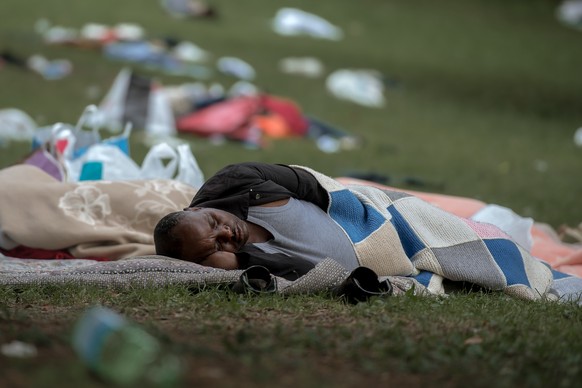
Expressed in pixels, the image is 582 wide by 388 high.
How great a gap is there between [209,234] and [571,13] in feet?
68.1

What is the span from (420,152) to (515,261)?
6523mm

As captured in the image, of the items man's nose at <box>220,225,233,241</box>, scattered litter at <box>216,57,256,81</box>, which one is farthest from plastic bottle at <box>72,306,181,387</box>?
scattered litter at <box>216,57,256,81</box>

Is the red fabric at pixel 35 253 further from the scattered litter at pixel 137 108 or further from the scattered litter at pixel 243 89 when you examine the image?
the scattered litter at pixel 243 89

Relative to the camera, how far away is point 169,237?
4.80 meters

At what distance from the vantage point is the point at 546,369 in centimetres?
352

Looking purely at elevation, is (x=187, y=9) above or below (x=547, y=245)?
above

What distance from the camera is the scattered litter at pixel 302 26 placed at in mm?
20484

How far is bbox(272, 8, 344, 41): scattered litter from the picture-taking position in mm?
20484

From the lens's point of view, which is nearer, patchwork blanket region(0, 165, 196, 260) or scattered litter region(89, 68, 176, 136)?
patchwork blanket region(0, 165, 196, 260)

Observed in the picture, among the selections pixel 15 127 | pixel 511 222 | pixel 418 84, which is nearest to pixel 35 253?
pixel 511 222

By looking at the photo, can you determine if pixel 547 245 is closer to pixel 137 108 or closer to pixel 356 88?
pixel 137 108

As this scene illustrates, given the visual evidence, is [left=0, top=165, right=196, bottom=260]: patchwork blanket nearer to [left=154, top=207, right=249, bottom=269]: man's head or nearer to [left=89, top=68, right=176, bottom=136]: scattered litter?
[left=154, top=207, right=249, bottom=269]: man's head

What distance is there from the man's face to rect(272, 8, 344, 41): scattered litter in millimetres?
15693

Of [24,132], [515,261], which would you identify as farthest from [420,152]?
[515,261]
